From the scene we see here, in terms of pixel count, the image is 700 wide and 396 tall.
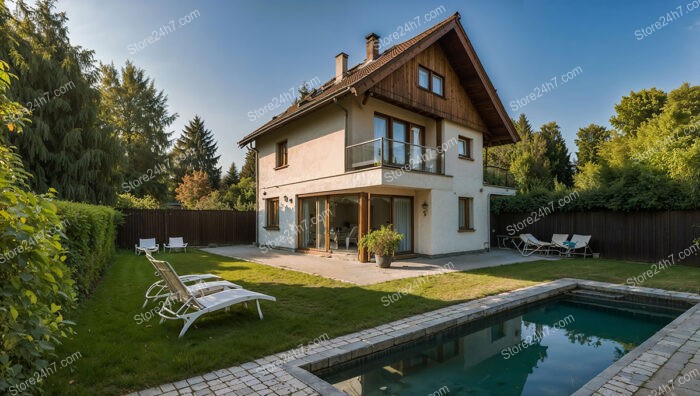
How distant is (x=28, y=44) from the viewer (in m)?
17.2

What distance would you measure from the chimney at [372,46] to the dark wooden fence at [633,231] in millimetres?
11014

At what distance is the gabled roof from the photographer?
11.9 m

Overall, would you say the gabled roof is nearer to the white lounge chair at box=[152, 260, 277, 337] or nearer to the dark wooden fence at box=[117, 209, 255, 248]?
the dark wooden fence at box=[117, 209, 255, 248]

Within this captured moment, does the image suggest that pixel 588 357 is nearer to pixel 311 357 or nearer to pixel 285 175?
pixel 311 357

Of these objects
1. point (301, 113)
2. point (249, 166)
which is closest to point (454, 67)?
point (301, 113)

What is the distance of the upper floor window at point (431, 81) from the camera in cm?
1389

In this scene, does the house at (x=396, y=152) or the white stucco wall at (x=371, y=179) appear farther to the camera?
the white stucco wall at (x=371, y=179)

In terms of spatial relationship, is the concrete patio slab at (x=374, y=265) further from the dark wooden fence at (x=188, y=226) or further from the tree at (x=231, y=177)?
the tree at (x=231, y=177)

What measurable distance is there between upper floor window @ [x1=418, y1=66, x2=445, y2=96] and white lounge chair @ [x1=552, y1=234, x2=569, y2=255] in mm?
8073

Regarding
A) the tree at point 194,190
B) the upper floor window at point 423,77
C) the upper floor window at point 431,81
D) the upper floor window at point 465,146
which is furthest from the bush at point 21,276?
the tree at point 194,190

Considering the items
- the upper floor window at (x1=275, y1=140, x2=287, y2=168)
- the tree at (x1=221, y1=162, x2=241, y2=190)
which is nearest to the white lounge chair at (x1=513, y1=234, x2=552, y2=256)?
the upper floor window at (x1=275, y1=140, x2=287, y2=168)

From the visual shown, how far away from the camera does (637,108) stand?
3284 centimetres

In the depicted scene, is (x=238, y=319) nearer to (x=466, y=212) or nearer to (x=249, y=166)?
(x=466, y=212)

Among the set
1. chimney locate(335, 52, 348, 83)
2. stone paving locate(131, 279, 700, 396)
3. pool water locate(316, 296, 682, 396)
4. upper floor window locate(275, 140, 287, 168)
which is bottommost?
pool water locate(316, 296, 682, 396)
